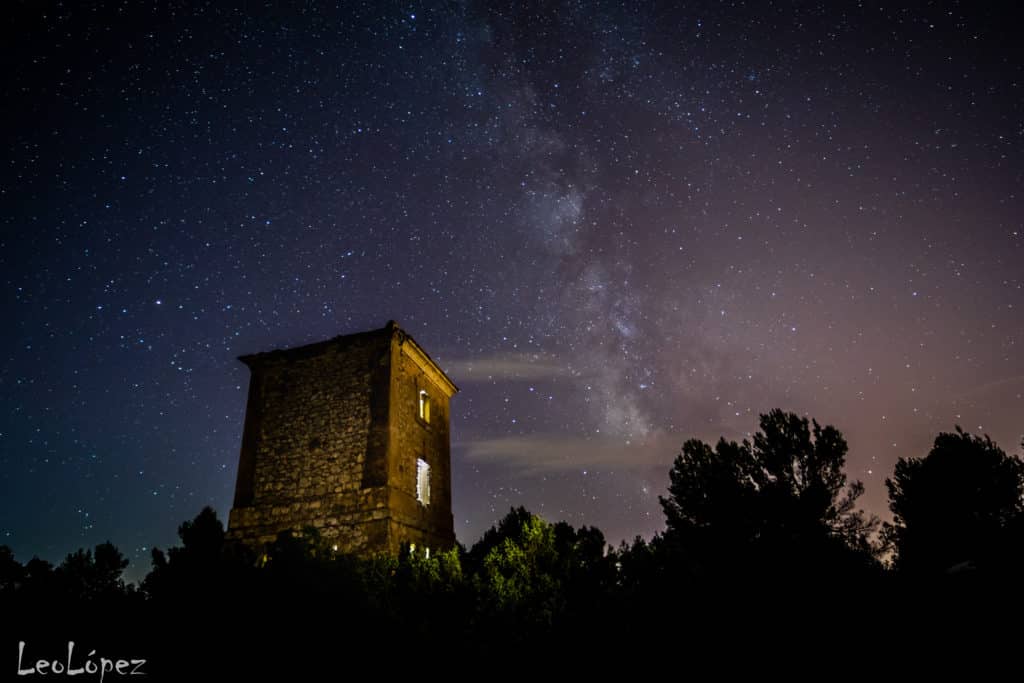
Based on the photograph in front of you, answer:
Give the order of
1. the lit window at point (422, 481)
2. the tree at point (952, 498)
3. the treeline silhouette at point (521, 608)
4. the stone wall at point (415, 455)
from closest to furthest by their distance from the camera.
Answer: the treeline silhouette at point (521, 608) → the stone wall at point (415, 455) → the lit window at point (422, 481) → the tree at point (952, 498)

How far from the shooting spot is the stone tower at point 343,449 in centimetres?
1546

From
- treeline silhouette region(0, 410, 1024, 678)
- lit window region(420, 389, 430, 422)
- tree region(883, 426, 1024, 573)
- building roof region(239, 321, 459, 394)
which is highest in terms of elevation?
building roof region(239, 321, 459, 394)

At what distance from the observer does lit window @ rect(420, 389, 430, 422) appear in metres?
19.6

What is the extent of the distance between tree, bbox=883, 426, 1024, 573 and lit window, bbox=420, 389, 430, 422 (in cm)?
2144

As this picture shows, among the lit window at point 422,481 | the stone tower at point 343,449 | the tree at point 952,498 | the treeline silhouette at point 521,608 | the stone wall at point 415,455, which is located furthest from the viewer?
the tree at point 952,498

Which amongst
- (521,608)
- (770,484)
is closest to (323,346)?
(521,608)

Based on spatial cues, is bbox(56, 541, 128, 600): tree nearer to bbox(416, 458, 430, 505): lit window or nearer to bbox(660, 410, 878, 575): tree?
bbox(416, 458, 430, 505): lit window

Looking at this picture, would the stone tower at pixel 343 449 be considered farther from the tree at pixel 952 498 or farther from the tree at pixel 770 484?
the tree at pixel 952 498

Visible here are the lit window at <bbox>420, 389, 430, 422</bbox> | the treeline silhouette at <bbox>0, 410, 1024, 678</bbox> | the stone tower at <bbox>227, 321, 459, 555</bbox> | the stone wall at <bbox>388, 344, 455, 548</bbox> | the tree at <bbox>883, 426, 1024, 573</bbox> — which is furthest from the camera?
the tree at <bbox>883, 426, 1024, 573</bbox>

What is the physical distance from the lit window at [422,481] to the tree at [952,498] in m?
20.7

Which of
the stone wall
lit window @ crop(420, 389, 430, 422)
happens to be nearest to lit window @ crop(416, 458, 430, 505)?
the stone wall

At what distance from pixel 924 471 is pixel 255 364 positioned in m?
32.0

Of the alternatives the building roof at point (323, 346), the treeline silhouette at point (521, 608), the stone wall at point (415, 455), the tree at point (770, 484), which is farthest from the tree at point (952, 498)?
the building roof at point (323, 346)

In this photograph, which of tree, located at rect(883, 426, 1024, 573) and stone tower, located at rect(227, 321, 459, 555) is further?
tree, located at rect(883, 426, 1024, 573)
